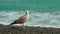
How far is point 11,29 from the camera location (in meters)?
13.8

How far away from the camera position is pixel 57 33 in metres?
13.3

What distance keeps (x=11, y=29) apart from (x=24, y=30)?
76 centimetres

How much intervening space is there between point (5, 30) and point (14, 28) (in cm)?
62
